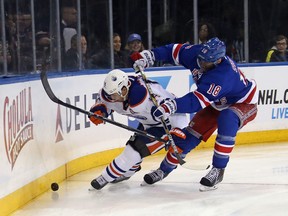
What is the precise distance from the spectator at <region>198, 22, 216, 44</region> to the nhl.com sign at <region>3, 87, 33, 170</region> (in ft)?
10.8

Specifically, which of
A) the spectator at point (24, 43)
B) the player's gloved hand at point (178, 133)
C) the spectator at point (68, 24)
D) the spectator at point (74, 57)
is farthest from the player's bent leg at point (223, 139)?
the spectator at point (68, 24)

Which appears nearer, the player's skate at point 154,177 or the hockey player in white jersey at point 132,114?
the hockey player in white jersey at point 132,114

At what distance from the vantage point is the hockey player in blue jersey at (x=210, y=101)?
509cm

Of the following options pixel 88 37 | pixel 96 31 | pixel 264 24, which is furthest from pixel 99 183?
pixel 264 24

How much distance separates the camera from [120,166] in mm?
5309

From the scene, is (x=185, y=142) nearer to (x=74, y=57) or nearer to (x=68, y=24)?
(x=74, y=57)

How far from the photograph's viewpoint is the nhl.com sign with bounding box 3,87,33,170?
4637mm

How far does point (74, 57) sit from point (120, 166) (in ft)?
5.89

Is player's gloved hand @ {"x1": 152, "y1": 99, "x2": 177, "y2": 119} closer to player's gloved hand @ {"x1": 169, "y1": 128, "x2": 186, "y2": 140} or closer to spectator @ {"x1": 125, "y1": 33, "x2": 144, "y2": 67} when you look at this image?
player's gloved hand @ {"x1": 169, "y1": 128, "x2": 186, "y2": 140}

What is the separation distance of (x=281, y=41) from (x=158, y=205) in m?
3.82

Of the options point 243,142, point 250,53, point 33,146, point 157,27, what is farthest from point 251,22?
point 33,146

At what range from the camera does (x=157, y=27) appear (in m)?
8.24

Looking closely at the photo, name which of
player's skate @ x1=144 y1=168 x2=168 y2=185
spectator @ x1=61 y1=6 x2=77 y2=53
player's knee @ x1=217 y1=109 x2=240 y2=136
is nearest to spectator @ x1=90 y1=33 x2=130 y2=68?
spectator @ x1=61 y1=6 x2=77 y2=53

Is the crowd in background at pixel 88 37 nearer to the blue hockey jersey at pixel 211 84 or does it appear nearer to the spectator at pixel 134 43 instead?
the spectator at pixel 134 43
